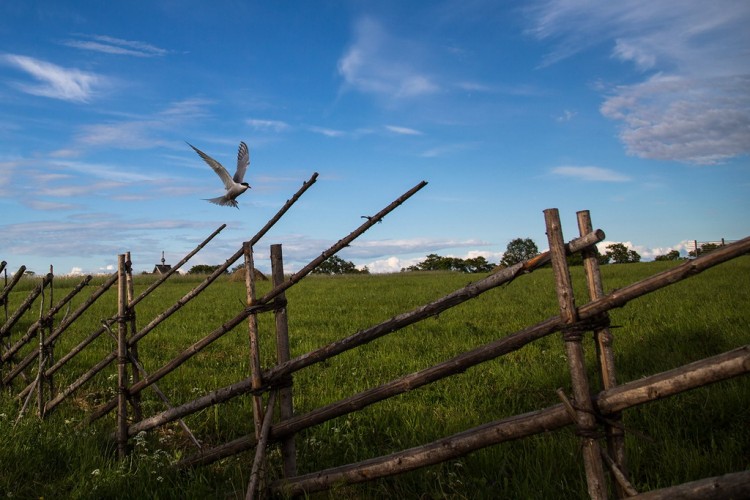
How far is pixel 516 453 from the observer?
15.0ft

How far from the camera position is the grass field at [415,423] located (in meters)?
4.22

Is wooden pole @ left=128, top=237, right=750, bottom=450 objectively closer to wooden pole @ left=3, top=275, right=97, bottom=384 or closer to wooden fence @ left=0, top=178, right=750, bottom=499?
wooden fence @ left=0, top=178, right=750, bottom=499

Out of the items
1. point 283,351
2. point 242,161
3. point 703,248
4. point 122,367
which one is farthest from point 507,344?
point 703,248

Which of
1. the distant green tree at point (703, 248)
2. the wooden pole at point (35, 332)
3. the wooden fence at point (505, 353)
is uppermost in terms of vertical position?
the distant green tree at point (703, 248)

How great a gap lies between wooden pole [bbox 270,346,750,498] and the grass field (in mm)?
200

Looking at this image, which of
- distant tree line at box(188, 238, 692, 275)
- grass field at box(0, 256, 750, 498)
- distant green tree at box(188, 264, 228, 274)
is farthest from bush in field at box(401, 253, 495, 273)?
grass field at box(0, 256, 750, 498)

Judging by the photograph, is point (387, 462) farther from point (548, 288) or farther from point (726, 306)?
point (548, 288)

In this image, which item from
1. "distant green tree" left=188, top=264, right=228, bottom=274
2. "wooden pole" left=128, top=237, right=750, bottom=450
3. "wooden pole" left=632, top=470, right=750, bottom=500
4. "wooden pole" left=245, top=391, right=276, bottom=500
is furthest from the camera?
"distant green tree" left=188, top=264, right=228, bottom=274

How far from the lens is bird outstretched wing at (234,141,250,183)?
18.2 ft

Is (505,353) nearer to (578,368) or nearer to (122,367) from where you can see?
(578,368)

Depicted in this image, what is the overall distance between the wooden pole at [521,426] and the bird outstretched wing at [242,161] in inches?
100

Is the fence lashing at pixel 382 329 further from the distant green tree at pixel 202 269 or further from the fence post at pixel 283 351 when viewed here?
the distant green tree at pixel 202 269

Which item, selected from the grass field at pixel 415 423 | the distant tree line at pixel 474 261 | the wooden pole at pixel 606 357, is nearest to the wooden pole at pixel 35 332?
the grass field at pixel 415 423

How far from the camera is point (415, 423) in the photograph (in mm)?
5348
